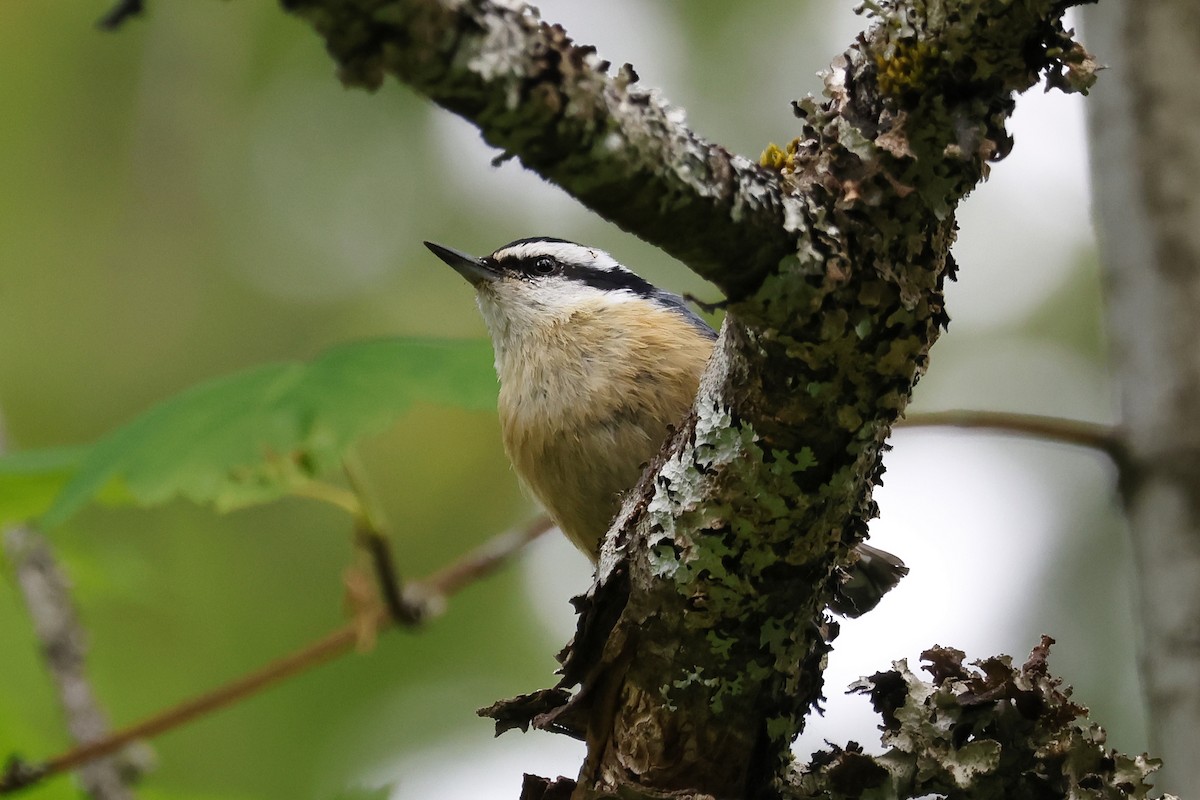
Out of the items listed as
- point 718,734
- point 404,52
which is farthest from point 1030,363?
point 404,52

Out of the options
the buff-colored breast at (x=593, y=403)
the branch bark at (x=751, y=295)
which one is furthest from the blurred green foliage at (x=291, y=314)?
the branch bark at (x=751, y=295)

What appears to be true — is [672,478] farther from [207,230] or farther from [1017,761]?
[207,230]

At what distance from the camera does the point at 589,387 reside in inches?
149

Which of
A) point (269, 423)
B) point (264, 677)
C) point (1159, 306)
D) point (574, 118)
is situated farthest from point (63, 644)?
point (1159, 306)

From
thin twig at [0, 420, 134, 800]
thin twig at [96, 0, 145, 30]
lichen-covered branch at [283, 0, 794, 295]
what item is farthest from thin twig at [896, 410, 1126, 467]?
thin twig at [0, 420, 134, 800]

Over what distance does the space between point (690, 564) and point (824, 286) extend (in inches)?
19.7

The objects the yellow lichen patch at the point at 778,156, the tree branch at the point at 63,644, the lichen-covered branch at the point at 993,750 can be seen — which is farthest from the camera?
the tree branch at the point at 63,644

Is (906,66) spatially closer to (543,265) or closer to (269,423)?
(269,423)

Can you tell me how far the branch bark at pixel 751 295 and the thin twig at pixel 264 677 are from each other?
5.02 ft

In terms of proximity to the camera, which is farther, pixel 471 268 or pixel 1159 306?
pixel 471 268

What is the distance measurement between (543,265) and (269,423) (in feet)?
5.80

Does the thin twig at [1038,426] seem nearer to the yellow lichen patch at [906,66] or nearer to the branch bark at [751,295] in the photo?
the branch bark at [751,295]

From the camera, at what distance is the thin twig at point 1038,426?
3.09 meters

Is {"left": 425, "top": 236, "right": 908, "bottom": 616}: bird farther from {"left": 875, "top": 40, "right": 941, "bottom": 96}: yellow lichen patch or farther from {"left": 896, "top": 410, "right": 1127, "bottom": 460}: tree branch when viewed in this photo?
{"left": 875, "top": 40, "right": 941, "bottom": 96}: yellow lichen patch
